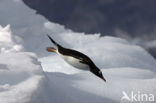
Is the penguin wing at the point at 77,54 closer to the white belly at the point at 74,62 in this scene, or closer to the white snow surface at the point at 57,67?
the white belly at the point at 74,62

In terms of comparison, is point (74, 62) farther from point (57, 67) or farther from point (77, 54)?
point (57, 67)

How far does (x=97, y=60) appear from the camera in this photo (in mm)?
24844

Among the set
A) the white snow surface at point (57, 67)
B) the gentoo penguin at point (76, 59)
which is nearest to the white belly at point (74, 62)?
the gentoo penguin at point (76, 59)

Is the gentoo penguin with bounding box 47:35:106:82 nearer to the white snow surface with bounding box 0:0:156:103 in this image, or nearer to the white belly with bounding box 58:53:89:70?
the white belly with bounding box 58:53:89:70

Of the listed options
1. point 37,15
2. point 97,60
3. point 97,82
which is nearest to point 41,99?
point 97,82

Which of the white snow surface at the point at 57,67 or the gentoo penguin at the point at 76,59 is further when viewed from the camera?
the white snow surface at the point at 57,67

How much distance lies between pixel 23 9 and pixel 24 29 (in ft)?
11.3

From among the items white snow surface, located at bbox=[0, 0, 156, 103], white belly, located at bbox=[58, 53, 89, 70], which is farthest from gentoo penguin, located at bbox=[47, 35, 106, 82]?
white snow surface, located at bbox=[0, 0, 156, 103]

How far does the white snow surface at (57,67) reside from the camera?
758 cm

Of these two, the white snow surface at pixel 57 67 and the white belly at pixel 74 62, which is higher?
the white snow surface at pixel 57 67

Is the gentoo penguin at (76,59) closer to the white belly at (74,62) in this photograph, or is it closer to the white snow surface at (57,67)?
the white belly at (74,62)

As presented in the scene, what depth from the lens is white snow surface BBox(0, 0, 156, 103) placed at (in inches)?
298

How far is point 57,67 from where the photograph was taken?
22188mm

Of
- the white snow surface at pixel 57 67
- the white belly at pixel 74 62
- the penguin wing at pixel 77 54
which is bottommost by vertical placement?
the white belly at pixel 74 62
